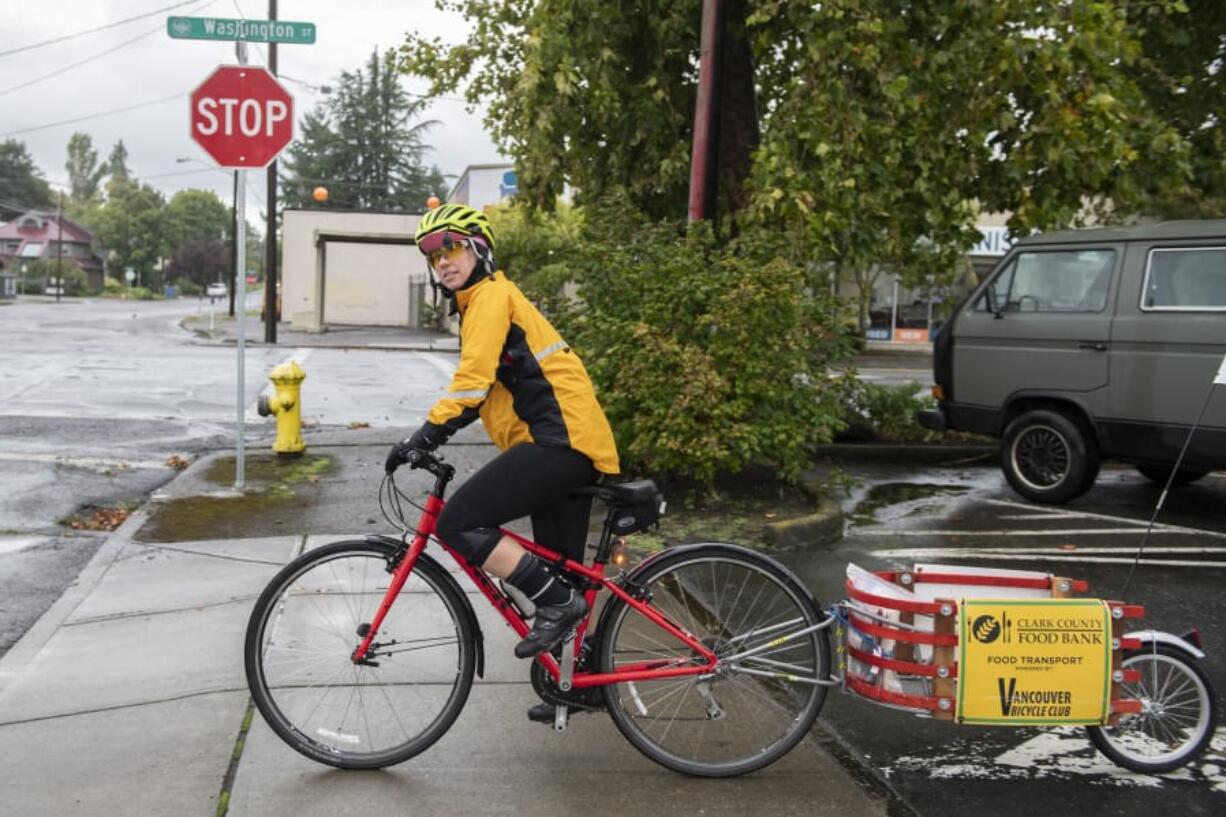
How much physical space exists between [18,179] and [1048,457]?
503ft

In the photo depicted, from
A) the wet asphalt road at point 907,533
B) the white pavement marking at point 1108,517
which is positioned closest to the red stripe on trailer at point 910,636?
the wet asphalt road at point 907,533

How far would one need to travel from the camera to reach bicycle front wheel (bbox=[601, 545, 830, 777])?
4.02 meters

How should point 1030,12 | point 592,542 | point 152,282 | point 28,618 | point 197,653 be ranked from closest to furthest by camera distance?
point 197,653 → point 28,618 → point 592,542 → point 1030,12 → point 152,282

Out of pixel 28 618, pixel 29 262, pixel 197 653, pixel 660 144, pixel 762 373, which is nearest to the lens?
pixel 197 653

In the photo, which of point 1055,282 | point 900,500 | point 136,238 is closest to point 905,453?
point 900,500

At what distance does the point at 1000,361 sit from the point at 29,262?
120 metres

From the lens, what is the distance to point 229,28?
9.59 metres

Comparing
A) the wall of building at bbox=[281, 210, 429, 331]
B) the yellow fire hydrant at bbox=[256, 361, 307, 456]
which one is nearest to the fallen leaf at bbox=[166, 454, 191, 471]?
the yellow fire hydrant at bbox=[256, 361, 307, 456]

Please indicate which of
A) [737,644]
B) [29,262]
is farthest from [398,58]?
[29,262]

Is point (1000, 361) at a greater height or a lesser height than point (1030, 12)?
lesser

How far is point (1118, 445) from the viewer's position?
29.1 feet

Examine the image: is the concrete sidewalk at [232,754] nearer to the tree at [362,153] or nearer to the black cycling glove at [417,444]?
the black cycling glove at [417,444]

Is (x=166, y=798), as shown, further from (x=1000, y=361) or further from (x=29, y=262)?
(x=29, y=262)

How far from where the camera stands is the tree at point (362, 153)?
288ft
